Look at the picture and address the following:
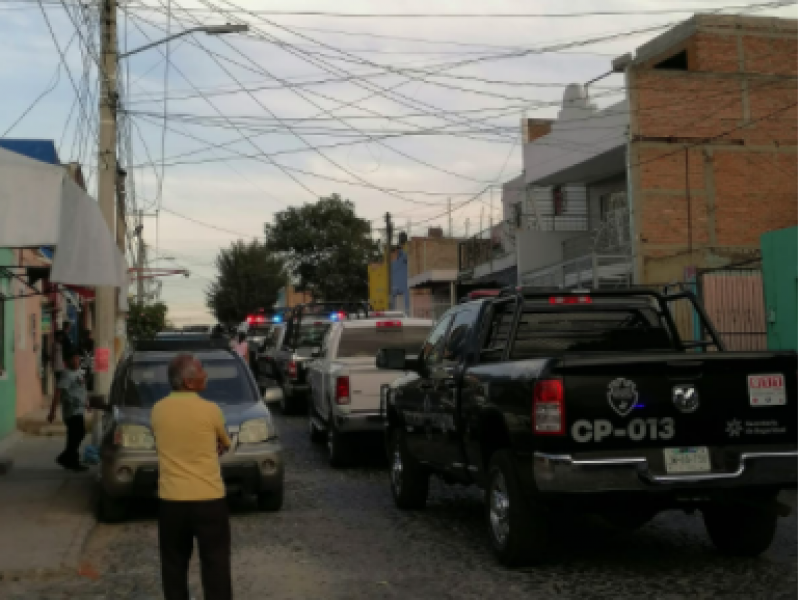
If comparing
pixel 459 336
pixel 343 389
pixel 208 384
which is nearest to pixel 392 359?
pixel 459 336

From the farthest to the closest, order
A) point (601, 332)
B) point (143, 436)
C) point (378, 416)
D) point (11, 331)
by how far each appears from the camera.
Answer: point (11, 331)
point (378, 416)
point (143, 436)
point (601, 332)

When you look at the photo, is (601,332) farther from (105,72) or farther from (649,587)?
(105,72)

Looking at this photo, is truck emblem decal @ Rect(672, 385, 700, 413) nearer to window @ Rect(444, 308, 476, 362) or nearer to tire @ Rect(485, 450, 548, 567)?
tire @ Rect(485, 450, 548, 567)

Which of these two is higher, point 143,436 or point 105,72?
point 105,72

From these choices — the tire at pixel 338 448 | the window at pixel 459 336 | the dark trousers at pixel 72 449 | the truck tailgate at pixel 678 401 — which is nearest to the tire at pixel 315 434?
the tire at pixel 338 448

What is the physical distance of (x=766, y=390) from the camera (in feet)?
22.0

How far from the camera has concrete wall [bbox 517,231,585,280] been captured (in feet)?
102

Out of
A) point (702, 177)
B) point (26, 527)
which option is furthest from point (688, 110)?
point (26, 527)

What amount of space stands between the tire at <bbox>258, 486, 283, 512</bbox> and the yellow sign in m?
41.2

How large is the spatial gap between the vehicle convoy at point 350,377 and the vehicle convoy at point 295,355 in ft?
12.6

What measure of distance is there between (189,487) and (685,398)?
3.12 metres

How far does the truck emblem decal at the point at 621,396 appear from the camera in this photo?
21.3 feet

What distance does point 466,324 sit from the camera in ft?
28.8

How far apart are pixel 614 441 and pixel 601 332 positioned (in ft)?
6.35
